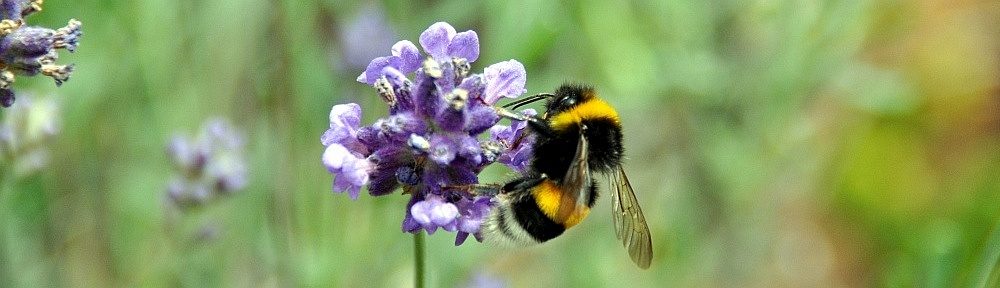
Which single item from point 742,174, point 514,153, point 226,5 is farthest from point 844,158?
point 514,153

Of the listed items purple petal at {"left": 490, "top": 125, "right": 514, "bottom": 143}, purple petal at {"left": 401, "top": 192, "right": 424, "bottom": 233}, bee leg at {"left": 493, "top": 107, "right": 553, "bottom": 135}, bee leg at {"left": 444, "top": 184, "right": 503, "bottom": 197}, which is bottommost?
purple petal at {"left": 401, "top": 192, "right": 424, "bottom": 233}

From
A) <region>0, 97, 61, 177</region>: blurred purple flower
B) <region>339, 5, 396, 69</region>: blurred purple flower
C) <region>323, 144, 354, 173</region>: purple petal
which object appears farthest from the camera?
<region>339, 5, 396, 69</region>: blurred purple flower

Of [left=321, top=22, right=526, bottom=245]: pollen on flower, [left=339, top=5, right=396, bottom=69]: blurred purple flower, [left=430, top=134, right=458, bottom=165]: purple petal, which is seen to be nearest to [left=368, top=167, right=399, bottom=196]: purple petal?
[left=321, top=22, right=526, bottom=245]: pollen on flower

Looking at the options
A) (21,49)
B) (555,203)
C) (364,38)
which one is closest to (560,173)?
(555,203)

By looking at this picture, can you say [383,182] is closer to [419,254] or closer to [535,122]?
[419,254]

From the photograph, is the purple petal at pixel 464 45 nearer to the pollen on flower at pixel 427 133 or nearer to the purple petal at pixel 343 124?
the pollen on flower at pixel 427 133

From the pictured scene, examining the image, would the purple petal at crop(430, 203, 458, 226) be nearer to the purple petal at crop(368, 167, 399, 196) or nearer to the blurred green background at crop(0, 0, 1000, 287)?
the purple petal at crop(368, 167, 399, 196)
